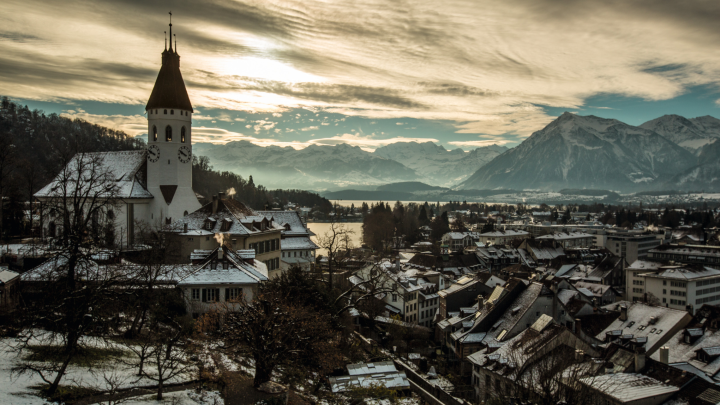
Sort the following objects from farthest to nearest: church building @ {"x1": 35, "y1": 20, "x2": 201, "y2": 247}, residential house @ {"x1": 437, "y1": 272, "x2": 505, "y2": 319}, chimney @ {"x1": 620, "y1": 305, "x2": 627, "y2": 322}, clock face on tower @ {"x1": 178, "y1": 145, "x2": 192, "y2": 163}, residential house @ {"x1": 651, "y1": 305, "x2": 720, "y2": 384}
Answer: residential house @ {"x1": 437, "y1": 272, "x2": 505, "y2": 319}, clock face on tower @ {"x1": 178, "y1": 145, "x2": 192, "y2": 163}, church building @ {"x1": 35, "y1": 20, "x2": 201, "y2": 247}, chimney @ {"x1": 620, "y1": 305, "x2": 627, "y2": 322}, residential house @ {"x1": 651, "y1": 305, "x2": 720, "y2": 384}

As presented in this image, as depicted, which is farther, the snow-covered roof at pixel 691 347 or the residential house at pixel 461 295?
the residential house at pixel 461 295

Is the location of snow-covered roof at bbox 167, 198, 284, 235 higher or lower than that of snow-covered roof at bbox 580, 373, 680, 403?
higher

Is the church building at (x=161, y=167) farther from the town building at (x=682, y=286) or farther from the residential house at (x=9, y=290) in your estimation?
the town building at (x=682, y=286)

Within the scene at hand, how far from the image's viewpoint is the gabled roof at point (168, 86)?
159ft

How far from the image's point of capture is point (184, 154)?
50.0 m

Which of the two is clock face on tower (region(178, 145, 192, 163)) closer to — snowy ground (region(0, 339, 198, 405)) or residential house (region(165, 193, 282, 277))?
residential house (region(165, 193, 282, 277))

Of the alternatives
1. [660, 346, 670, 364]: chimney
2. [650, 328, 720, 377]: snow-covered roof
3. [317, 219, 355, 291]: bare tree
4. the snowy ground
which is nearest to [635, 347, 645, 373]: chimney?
[660, 346, 670, 364]: chimney

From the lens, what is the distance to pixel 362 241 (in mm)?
120938

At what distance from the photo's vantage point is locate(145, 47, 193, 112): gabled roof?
4859cm

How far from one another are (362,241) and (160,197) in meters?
75.7

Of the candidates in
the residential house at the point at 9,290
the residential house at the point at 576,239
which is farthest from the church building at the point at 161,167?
Answer: the residential house at the point at 576,239

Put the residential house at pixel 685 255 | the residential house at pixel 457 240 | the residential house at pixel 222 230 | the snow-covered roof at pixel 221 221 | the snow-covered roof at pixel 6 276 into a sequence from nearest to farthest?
the snow-covered roof at pixel 6 276, the residential house at pixel 222 230, the snow-covered roof at pixel 221 221, the residential house at pixel 685 255, the residential house at pixel 457 240

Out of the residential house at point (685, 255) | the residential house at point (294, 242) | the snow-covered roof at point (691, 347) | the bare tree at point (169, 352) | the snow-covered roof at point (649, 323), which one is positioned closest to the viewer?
the bare tree at point (169, 352)

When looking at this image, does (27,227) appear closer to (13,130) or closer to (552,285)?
(552,285)
